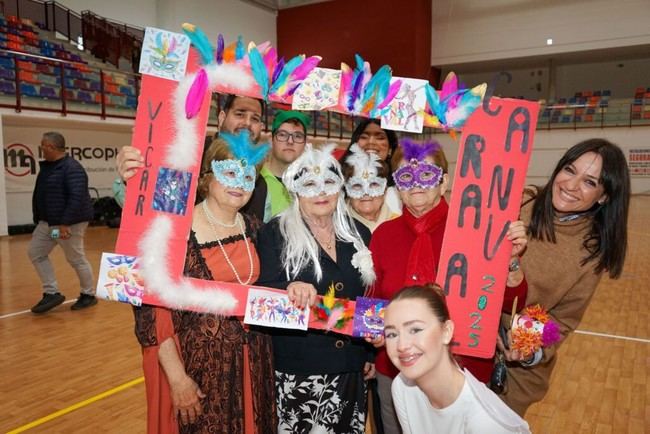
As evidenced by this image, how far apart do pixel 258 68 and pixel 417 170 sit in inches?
31.5

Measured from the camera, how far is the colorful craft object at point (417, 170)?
6.97 feet

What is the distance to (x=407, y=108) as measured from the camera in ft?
6.35

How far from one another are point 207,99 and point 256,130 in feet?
2.50

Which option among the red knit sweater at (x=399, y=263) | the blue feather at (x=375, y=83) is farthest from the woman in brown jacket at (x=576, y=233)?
the blue feather at (x=375, y=83)

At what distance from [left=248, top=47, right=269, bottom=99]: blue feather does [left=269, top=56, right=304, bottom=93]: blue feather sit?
0.11ft

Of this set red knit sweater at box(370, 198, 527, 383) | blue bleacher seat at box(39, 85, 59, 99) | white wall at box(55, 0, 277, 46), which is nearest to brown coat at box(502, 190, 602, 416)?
red knit sweater at box(370, 198, 527, 383)

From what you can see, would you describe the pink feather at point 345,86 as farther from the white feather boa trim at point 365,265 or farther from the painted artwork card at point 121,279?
the painted artwork card at point 121,279

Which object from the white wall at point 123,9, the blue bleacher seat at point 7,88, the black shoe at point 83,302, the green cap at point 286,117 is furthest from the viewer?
the white wall at point 123,9

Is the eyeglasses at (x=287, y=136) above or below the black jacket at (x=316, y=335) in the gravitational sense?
above

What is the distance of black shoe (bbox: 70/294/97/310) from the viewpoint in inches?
234

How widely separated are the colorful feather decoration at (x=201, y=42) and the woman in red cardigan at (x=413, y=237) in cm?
94

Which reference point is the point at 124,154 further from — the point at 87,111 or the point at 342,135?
the point at 342,135

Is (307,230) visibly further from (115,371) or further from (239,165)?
(115,371)

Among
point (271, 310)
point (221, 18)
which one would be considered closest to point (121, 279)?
point (271, 310)
